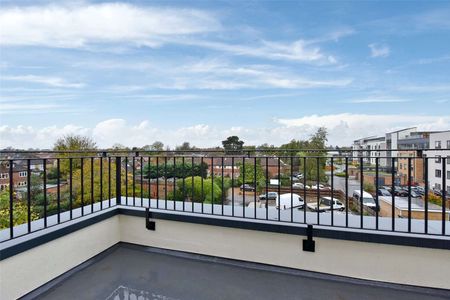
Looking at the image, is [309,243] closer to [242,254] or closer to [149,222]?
[242,254]

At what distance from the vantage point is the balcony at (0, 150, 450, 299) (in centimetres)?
163

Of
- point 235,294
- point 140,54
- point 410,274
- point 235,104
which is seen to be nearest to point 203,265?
point 235,294

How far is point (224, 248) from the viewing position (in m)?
2.10

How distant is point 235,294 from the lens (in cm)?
162

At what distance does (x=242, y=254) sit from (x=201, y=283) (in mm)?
430

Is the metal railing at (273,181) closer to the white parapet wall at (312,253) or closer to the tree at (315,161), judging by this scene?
the tree at (315,161)

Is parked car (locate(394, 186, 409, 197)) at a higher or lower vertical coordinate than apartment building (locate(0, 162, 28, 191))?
lower

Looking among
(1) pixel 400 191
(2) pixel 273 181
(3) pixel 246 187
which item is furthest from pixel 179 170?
(1) pixel 400 191

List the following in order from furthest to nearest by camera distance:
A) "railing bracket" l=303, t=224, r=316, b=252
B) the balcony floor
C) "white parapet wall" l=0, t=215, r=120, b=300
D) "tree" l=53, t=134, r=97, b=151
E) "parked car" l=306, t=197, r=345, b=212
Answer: "tree" l=53, t=134, r=97, b=151 < "parked car" l=306, t=197, r=345, b=212 < "railing bracket" l=303, t=224, r=316, b=252 < the balcony floor < "white parapet wall" l=0, t=215, r=120, b=300

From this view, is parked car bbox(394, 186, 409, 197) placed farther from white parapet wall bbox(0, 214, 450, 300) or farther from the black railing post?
the black railing post

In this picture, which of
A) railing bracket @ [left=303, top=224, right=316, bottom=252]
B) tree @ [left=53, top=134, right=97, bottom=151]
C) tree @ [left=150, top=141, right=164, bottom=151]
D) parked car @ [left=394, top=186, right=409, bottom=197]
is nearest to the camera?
railing bracket @ [left=303, top=224, right=316, bottom=252]

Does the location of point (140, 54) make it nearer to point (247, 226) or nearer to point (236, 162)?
point (236, 162)

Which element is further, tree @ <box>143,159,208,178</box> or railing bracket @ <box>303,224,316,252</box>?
tree @ <box>143,159,208,178</box>

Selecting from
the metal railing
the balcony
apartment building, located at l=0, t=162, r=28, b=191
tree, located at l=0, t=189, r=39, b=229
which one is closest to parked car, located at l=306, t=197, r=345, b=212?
the metal railing
